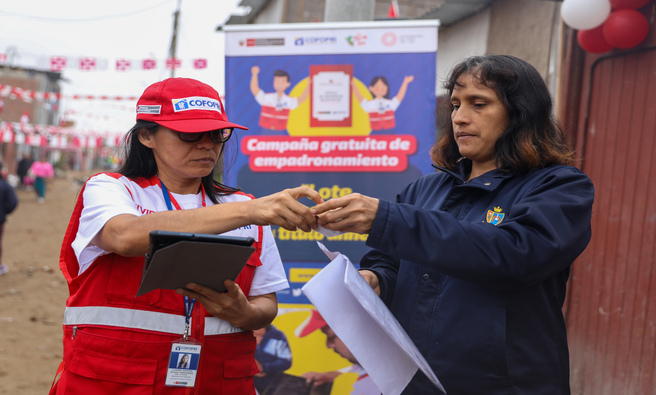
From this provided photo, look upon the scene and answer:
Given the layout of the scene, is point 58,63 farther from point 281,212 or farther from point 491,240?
point 491,240

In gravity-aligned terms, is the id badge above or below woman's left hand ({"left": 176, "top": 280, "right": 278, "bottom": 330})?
below

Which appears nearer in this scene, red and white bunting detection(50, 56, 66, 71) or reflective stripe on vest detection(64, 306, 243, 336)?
reflective stripe on vest detection(64, 306, 243, 336)

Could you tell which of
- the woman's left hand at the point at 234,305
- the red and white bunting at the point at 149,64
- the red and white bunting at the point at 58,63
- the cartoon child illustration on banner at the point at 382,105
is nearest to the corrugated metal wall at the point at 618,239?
the cartoon child illustration on banner at the point at 382,105

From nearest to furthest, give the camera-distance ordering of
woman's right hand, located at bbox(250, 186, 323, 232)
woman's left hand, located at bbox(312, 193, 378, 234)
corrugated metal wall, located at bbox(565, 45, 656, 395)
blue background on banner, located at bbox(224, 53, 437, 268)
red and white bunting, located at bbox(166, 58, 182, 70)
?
woman's left hand, located at bbox(312, 193, 378, 234) → woman's right hand, located at bbox(250, 186, 323, 232) → blue background on banner, located at bbox(224, 53, 437, 268) → corrugated metal wall, located at bbox(565, 45, 656, 395) → red and white bunting, located at bbox(166, 58, 182, 70)

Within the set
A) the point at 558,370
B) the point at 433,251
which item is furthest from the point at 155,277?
the point at 558,370

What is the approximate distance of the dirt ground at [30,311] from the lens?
4711 millimetres

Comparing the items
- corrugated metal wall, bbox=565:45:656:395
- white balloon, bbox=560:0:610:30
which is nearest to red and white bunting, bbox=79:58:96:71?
corrugated metal wall, bbox=565:45:656:395

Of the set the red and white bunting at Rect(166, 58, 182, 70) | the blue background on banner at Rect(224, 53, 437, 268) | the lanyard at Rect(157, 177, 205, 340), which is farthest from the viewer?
the red and white bunting at Rect(166, 58, 182, 70)

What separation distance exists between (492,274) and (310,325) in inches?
90.9

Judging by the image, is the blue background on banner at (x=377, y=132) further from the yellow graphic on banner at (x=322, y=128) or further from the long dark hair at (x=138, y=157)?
the long dark hair at (x=138, y=157)

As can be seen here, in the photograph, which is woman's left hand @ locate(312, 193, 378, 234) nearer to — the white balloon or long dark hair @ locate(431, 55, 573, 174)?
long dark hair @ locate(431, 55, 573, 174)

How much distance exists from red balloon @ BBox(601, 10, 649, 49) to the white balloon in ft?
0.27

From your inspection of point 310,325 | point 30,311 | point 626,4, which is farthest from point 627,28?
point 30,311

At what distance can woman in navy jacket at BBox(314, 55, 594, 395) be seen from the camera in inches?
58.5
